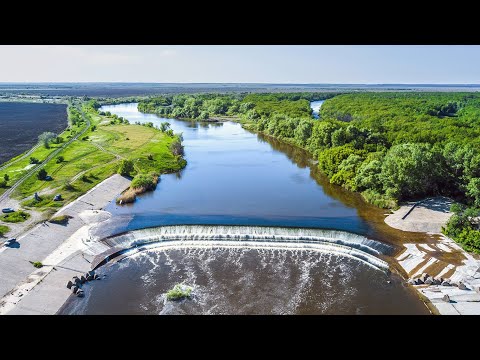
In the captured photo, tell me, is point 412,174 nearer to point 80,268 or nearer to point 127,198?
point 127,198

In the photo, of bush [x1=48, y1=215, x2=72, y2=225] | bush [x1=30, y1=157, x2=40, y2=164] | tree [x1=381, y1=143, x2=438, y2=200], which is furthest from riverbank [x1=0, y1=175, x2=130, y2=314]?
tree [x1=381, y1=143, x2=438, y2=200]

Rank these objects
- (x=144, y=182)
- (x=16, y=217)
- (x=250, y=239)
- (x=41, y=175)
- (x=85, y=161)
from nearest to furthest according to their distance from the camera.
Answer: (x=250, y=239), (x=16, y=217), (x=144, y=182), (x=41, y=175), (x=85, y=161)

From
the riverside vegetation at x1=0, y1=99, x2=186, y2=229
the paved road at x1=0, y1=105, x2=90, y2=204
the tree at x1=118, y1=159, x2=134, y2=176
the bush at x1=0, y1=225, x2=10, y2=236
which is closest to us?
the bush at x1=0, y1=225, x2=10, y2=236

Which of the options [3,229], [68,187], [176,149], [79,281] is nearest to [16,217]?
[3,229]

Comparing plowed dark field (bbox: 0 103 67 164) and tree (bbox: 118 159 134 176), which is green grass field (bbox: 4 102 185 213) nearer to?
tree (bbox: 118 159 134 176)

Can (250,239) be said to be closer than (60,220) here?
Yes
